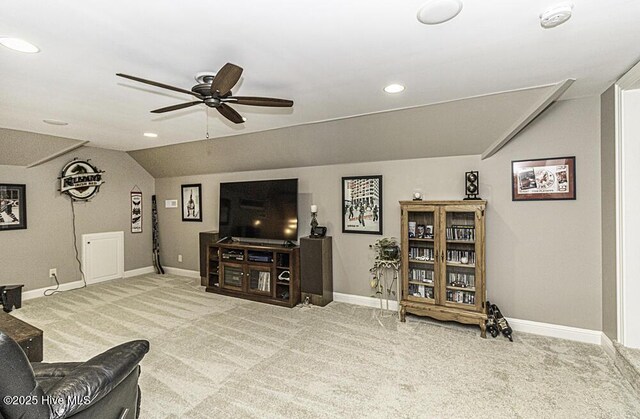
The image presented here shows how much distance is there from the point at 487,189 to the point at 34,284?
22.2 ft

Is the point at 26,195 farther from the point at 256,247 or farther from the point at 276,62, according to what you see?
the point at 276,62

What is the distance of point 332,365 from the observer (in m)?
2.74

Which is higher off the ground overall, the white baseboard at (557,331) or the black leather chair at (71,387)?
the black leather chair at (71,387)

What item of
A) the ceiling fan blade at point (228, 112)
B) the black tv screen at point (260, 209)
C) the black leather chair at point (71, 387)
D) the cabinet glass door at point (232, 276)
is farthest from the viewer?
the cabinet glass door at point (232, 276)

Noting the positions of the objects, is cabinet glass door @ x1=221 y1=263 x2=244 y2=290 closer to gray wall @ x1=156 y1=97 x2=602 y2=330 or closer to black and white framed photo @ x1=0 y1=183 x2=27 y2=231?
gray wall @ x1=156 y1=97 x2=602 y2=330

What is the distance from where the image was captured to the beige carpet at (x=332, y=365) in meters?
2.18

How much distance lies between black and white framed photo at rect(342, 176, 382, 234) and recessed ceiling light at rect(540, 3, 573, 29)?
2650 mm

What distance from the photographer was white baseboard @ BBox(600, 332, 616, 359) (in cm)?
276

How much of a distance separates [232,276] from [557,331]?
428 centimetres

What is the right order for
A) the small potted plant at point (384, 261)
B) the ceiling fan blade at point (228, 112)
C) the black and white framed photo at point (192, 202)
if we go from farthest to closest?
the black and white framed photo at point (192, 202)
the small potted plant at point (384, 261)
the ceiling fan blade at point (228, 112)

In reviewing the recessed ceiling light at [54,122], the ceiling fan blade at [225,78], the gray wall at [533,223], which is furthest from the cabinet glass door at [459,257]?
the recessed ceiling light at [54,122]

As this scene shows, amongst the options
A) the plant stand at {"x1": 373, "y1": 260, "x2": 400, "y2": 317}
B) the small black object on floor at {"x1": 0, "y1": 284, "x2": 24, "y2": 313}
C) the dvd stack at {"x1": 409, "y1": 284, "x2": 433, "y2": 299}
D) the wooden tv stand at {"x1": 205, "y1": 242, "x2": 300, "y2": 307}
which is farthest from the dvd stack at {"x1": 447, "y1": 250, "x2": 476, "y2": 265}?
the small black object on floor at {"x1": 0, "y1": 284, "x2": 24, "y2": 313}

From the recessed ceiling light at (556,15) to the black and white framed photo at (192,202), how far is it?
18.4 feet

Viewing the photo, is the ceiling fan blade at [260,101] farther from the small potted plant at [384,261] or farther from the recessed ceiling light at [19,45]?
the small potted plant at [384,261]
